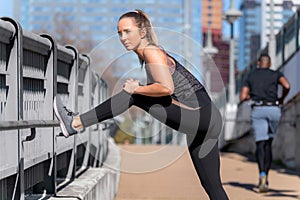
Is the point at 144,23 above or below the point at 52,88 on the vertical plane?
above

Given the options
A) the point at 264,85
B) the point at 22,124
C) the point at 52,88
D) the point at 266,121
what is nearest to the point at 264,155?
the point at 266,121

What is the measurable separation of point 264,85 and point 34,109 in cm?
505

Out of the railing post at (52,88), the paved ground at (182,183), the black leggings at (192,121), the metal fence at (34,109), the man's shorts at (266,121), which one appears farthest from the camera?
the man's shorts at (266,121)

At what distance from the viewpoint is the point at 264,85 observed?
9641 mm

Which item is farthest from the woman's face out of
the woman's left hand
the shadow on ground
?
the shadow on ground

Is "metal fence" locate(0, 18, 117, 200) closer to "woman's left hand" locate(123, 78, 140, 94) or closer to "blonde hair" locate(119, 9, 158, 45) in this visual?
"woman's left hand" locate(123, 78, 140, 94)

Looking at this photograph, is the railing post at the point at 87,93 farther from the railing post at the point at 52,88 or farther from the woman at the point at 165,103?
the woman at the point at 165,103

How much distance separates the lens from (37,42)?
515 centimetres

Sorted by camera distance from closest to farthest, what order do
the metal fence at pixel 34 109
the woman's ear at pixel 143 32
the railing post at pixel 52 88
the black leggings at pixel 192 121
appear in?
the metal fence at pixel 34 109, the black leggings at pixel 192 121, the woman's ear at pixel 143 32, the railing post at pixel 52 88

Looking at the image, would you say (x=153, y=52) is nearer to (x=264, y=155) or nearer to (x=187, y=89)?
(x=187, y=89)

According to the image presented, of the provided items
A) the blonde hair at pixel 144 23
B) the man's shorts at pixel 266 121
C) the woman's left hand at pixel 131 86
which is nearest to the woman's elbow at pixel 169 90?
the woman's left hand at pixel 131 86

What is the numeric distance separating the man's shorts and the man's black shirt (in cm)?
16

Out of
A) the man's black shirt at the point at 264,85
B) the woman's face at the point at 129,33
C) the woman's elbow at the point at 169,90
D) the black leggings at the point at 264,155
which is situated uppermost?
the woman's face at the point at 129,33

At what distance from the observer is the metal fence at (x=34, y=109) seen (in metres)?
4.27
